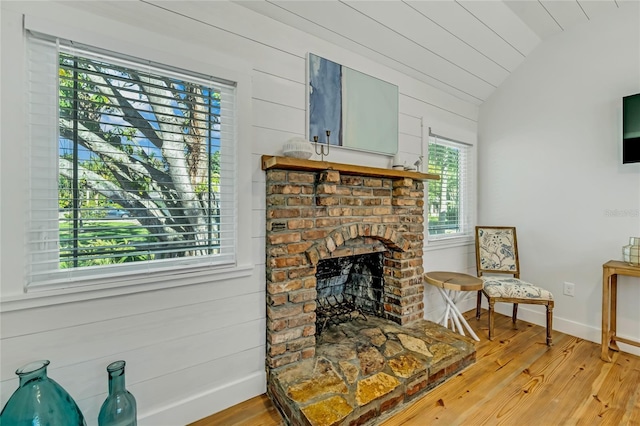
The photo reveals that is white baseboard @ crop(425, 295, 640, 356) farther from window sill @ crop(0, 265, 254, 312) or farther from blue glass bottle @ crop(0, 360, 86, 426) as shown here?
blue glass bottle @ crop(0, 360, 86, 426)

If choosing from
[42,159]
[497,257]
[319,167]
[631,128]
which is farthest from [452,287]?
[42,159]

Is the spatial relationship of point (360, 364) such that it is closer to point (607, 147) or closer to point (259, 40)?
point (259, 40)

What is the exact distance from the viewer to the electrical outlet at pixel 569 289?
8.58 ft

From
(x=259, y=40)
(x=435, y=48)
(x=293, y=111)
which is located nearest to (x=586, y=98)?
(x=435, y=48)

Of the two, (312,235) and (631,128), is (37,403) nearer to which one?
(312,235)

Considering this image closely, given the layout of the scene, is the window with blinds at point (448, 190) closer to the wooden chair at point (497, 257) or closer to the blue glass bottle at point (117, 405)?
the wooden chair at point (497, 257)

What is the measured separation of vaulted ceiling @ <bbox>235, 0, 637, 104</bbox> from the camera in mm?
1869

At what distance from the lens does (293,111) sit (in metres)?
1.89

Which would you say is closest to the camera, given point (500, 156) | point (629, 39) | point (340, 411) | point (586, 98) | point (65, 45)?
point (65, 45)

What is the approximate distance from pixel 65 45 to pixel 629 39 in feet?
13.0

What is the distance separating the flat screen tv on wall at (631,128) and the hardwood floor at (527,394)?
164 cm

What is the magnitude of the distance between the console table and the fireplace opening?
1.74m

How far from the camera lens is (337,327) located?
2279 mm

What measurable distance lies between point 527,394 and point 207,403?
2017 millimetres
